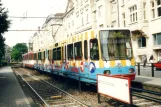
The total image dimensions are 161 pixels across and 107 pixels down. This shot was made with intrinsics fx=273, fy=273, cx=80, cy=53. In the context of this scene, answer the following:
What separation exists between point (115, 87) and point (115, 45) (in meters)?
4.65

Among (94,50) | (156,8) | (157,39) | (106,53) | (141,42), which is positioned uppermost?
(156,8)

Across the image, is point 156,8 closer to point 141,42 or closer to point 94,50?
point 141,42

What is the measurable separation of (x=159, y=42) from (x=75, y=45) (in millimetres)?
17358

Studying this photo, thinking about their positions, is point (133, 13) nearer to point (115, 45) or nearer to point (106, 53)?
point (115, 45)

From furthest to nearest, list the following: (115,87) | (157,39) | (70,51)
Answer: (157,39)
(70,51)
(115,87)

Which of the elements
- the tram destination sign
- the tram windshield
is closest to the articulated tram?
the tram windshield

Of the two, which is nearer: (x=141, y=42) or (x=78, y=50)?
(x=78, y=50)

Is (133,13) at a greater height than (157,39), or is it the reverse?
(133,13)

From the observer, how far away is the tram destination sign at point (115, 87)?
27.6 ft

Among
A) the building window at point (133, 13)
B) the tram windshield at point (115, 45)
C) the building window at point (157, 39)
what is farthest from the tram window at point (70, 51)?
the building window at point (133, 13)

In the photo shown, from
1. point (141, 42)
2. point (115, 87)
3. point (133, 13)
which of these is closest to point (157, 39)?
point (141, 42)

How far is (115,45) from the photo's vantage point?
44.7 ft

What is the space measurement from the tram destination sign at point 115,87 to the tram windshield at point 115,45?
9.93ft

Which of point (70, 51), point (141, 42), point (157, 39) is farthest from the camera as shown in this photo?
point (141, 42)
